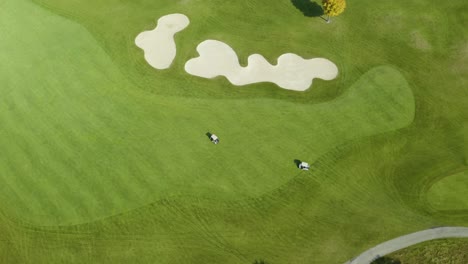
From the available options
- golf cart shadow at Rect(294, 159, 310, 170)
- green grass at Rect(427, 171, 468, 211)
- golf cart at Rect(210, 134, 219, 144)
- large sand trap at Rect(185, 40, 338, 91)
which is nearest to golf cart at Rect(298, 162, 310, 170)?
golf cart shadow at Rect(294, 159, 310, 170)

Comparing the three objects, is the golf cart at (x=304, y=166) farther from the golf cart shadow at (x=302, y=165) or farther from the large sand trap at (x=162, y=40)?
the large sand trap at (x=162, y=40)

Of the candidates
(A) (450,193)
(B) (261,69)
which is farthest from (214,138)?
(A) (450,193)

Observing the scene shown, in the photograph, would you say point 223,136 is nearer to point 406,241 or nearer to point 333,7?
point 406,241

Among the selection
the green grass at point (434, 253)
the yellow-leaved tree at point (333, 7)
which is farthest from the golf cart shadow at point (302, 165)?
the yellow-leaved tree at point (333, 7)

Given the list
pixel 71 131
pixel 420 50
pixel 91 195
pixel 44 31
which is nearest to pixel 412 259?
pixel 420 50

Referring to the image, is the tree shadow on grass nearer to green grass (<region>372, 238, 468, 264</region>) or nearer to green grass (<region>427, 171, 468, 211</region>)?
green grass (<region>427, 171, 468, 211</region>)
